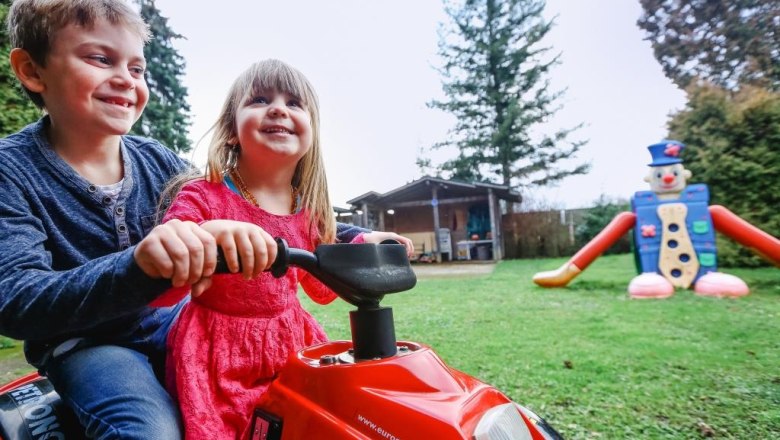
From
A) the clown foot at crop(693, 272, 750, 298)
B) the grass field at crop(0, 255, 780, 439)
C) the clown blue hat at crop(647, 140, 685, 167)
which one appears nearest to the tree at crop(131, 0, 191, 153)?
the grass field at crop(0, 255, 780, 439)

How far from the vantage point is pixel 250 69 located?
1.53m

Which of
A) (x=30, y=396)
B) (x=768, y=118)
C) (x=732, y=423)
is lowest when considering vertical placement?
(x=732, y=423)

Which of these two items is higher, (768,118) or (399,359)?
(768,118)

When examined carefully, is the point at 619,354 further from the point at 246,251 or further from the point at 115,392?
the point at 246,251

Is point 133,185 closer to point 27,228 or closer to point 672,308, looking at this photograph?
point 27,228

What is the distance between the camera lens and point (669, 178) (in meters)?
8.41

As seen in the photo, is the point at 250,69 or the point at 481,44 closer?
the point at 250,69

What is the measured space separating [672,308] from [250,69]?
22.3ft

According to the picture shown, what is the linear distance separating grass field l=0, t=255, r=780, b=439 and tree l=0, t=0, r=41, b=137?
232 centimetres

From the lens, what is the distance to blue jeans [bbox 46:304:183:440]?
108 centimetres

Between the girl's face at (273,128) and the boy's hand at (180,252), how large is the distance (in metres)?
0.68

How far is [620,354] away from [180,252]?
15.0 ft

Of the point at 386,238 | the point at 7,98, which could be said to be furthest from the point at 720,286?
the point at 7,98

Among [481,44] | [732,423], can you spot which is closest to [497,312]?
[732,423]
